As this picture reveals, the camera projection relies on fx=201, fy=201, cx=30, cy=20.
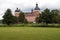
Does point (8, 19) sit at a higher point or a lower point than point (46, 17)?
lower

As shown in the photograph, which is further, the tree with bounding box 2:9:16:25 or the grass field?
the tree with bounding box 2:9:16:25

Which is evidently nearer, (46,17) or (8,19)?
(46,17)

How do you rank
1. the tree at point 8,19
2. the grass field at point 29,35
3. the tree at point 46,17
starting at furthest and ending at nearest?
the tree at point 8,19
the tree at point 46,17
the grass field at point 29,35

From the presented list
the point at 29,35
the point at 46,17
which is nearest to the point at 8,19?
the point at 46,17

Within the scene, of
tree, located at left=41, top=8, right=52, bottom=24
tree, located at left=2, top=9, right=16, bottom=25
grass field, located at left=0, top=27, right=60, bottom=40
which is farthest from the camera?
tree, located at left=2, top=9, right=16, bottom=25

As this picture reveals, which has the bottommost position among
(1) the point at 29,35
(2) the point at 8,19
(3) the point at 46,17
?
(2) the point at 8,19

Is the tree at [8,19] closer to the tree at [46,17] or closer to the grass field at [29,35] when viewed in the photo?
the tree at [46,17]

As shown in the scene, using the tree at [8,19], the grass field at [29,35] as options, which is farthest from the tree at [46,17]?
the grass field at [29,35]

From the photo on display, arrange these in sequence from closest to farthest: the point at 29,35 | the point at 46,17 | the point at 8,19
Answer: the point at 29,35 < the point at 46,17 < the point at 8,19

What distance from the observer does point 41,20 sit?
90438mm

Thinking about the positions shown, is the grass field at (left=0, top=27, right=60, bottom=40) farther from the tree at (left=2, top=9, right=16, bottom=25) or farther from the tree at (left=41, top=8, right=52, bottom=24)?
the tree at (left=2, top=9, right=16, bottom=25)

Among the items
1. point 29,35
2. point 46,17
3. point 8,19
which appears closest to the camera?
point 29,35

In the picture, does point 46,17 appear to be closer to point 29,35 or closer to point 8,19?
point 8,19

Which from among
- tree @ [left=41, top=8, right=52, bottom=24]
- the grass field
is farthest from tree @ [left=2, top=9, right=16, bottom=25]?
the grass field
